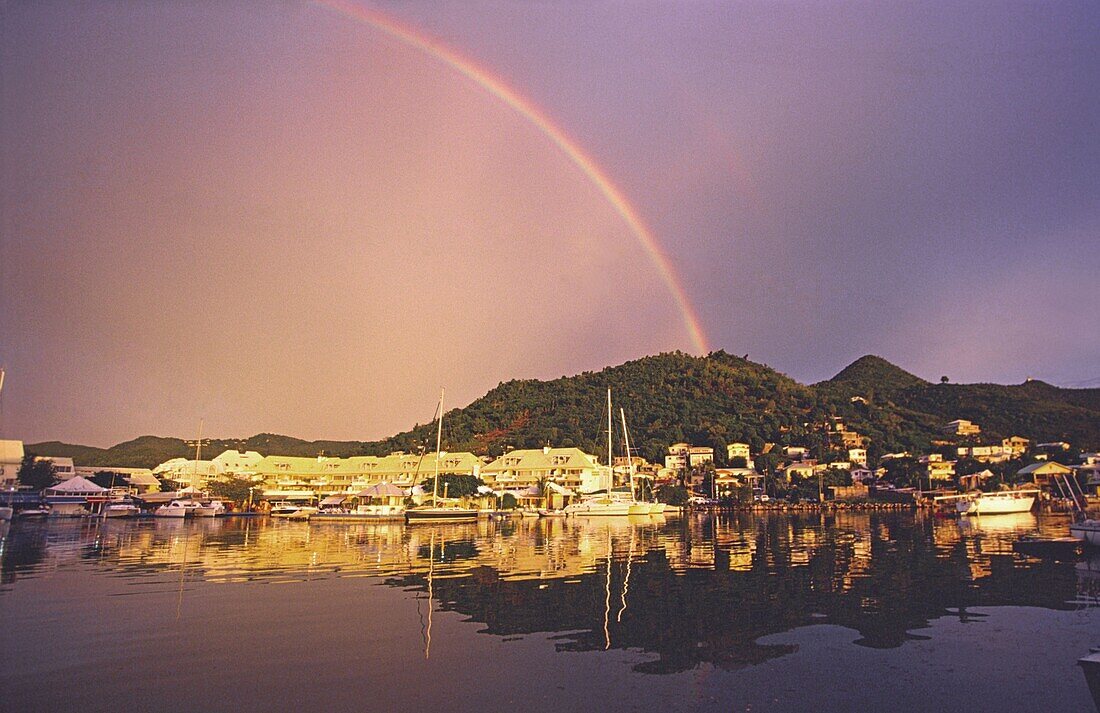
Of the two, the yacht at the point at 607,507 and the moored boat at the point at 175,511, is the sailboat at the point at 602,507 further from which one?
the moored boat at the point at 175,511

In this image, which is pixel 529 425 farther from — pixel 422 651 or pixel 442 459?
pixel 422 651

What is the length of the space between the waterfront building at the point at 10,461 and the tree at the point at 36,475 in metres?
1.46

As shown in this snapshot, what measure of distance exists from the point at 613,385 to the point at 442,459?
67802mm

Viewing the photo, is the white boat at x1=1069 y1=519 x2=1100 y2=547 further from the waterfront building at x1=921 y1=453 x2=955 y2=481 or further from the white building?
the white building

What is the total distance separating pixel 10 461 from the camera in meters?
102

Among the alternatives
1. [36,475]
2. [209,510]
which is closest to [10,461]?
[36,475]

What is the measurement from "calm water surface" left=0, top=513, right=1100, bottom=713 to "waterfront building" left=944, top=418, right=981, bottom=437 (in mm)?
137596

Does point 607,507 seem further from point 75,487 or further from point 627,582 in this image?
point 75,487

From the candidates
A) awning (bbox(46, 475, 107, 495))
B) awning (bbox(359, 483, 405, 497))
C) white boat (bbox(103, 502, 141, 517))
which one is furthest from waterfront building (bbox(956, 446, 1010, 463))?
awning (bbox(46, 475, 107, 495))

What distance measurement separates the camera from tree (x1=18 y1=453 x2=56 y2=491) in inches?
3487

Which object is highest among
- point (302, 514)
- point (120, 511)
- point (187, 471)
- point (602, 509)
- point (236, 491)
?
point (187, 471)

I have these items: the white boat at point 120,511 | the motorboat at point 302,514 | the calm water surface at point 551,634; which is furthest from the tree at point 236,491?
the calm water surface at point 551,634

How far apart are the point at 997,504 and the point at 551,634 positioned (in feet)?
254

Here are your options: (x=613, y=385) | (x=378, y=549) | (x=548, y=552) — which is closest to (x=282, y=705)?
(x=548, y=552)
